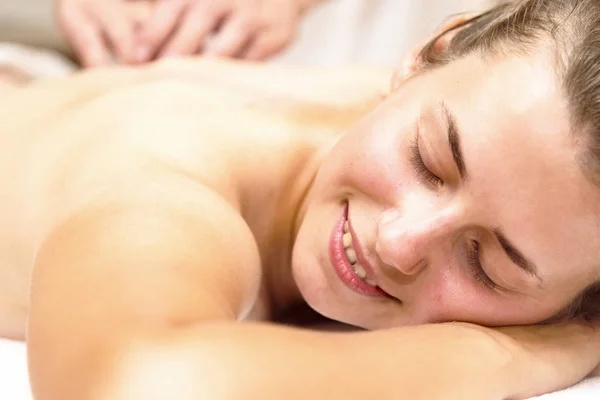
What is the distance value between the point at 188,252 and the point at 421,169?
11.4 inches

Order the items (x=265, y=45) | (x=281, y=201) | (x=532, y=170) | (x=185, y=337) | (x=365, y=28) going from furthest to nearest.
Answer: (x=365, y=28) < (x=265, y=45) < (x=281, y=201) < (x=532, y=170) < (x=185, y=337)

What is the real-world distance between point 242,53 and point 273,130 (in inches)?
20.0

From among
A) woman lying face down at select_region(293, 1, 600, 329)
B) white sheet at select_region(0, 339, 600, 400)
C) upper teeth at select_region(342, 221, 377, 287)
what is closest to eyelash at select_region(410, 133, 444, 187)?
woman lying face down at select_region(293, 1, 600, 329)

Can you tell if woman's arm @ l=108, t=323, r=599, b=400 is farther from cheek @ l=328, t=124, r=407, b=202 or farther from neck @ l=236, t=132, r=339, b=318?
neck @ l=236, t=132, r=339, b=318

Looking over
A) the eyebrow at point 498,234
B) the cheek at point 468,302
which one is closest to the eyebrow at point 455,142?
the eyebrow at point 498,234

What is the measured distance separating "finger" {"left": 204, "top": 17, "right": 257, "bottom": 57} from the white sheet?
0.69 meters

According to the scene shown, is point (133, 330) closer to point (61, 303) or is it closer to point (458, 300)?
point (61, 303)

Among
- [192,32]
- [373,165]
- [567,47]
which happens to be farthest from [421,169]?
[192,32]

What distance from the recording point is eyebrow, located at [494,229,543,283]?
2.36 ft

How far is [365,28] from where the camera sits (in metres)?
1.71

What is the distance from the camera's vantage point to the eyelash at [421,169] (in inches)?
29.8

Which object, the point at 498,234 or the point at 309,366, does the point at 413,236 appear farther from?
the point at 309,366

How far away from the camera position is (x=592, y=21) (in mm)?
743

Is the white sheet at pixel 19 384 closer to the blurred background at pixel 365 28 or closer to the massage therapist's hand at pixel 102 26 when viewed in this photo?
the massage therapist's hand at pixel 102 26
